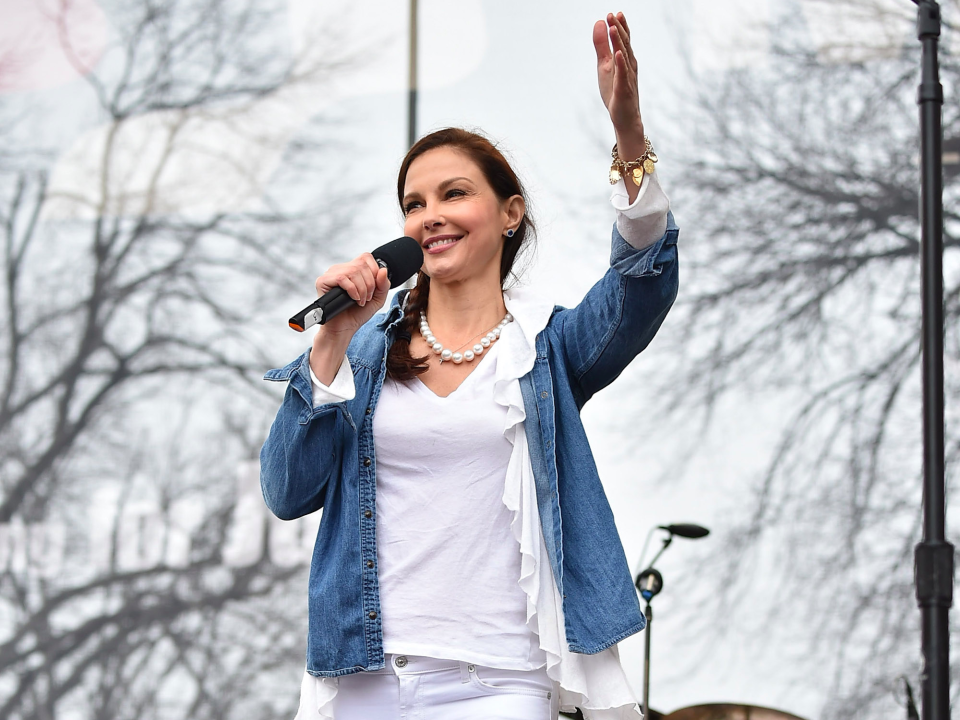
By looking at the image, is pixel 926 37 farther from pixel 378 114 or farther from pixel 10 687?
pixel 10 687

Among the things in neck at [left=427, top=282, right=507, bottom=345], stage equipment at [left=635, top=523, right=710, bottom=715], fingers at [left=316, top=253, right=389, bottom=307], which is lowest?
stage equipment at [left=635, top=523, right=710, bottom=715]

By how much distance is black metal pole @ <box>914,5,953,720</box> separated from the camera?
121 cm

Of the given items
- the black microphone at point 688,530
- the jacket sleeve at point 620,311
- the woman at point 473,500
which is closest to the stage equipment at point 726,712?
the black microphone at point 688,530

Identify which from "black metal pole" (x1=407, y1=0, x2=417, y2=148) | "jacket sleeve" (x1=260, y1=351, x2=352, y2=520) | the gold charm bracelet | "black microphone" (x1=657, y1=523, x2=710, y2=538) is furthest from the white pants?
"black metal pole" (x1=407, y1=0, x2=417, y2=148)

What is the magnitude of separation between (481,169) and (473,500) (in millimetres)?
540

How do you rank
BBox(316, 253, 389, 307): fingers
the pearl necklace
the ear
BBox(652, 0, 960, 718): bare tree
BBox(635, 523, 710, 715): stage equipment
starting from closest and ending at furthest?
BBox(316, 253, 389, 307): fingers → the pearl necklace → the ear → BBox(635, 523, 710, 715): stage equipment → BBox(652, 0, 960, 718): bare tree

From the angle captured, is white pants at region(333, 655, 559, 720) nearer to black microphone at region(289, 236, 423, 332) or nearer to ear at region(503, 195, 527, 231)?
black microphone at region(289, 236, 423, 332)

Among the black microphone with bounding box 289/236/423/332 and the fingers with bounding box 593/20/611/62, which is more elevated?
the fingers with bounding box 593/20/611/62

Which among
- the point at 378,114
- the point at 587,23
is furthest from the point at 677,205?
the point at 378,114

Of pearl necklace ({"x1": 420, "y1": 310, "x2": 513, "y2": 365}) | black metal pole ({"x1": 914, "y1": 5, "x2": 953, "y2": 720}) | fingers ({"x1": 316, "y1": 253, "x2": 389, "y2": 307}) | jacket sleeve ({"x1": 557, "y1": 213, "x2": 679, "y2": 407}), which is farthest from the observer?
pearl necklace ({"x1": 420, "y1": 310, "x2": 513, "y2": 365})

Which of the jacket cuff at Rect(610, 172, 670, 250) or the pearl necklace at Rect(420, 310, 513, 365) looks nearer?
the jacket cuff at Rect(610, 172, 670, 250)

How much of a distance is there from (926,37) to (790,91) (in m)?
2.09

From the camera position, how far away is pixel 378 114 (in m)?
3.69

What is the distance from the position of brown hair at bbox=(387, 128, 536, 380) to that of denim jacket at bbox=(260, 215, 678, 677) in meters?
0.15
